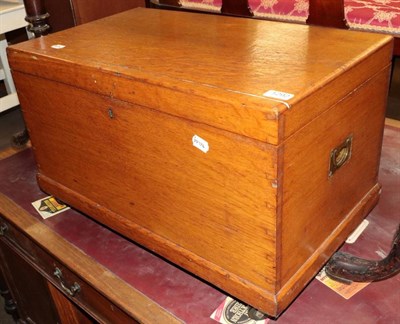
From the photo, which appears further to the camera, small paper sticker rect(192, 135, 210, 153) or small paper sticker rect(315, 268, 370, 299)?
small paper sticker rect(315, 268, 370, 299)

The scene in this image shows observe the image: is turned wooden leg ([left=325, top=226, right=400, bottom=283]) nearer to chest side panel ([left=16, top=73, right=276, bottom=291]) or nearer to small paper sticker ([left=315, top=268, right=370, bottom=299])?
small paper sticker ([left=315, top=268, right=370, bottom=299])

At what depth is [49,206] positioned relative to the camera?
112 cm

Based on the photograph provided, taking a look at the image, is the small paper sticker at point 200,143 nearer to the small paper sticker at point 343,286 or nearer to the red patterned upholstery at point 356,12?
the small paper sticker at point 343,286

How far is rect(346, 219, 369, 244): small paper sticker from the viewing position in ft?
3.06

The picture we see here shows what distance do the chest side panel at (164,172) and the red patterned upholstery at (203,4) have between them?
1.42m

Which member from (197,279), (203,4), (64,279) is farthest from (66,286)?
(203,4)

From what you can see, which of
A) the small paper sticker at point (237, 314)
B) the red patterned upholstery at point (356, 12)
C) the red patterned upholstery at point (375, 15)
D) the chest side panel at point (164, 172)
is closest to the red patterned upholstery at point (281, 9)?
the red patterned upholstery at point (356, 12)

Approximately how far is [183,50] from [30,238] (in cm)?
53

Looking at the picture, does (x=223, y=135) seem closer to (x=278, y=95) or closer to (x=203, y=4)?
(x=278, y=95)

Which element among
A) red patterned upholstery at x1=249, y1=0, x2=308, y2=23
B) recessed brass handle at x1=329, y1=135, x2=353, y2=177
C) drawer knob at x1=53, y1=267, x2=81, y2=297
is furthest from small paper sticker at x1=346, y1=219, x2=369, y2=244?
red patterned upholstery at x1=249, y1=0, x2=308, y2=23

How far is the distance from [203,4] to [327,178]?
5.63ft

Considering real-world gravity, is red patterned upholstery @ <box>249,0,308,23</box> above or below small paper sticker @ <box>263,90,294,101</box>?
below

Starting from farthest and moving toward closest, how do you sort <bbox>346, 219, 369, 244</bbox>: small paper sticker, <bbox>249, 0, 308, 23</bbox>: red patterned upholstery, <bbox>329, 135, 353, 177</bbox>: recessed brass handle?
<bbox>249, 0, 308, 23</bbox>: red patterned upholstery, <bbox>346, 219, 369, 244</bbox>: small paper sticker, <bbox>329, 135, 353, 177</bbox>: recessed brass handle

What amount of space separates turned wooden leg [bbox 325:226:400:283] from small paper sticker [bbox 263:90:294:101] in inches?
12.7
